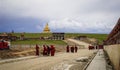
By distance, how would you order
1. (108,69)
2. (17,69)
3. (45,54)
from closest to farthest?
1. (108,69)
2. (17,69)
3. (45,54)

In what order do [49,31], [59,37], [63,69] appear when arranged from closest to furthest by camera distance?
[63,69], [59,37], [49,31]

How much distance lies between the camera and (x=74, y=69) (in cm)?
1673

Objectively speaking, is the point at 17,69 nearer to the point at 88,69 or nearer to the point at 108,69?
the point at 88,69

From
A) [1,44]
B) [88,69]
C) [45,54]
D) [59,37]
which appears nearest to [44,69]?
[88,69]

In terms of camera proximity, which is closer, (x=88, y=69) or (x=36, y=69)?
(x=88, y=69)

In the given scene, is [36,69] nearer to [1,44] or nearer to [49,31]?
[1,44]

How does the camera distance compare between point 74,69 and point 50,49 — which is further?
point 50,49

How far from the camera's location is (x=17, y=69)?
15.2 meters

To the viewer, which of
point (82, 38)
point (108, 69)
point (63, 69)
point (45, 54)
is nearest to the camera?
point (108, 69)

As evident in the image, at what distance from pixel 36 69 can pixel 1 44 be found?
21.8 m

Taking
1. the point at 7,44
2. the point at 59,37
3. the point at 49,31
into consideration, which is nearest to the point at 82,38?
the point at 59,37

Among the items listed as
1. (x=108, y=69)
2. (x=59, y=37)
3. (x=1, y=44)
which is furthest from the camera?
(x=59, y=37)

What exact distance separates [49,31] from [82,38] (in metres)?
32.4

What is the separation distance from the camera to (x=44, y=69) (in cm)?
1593
